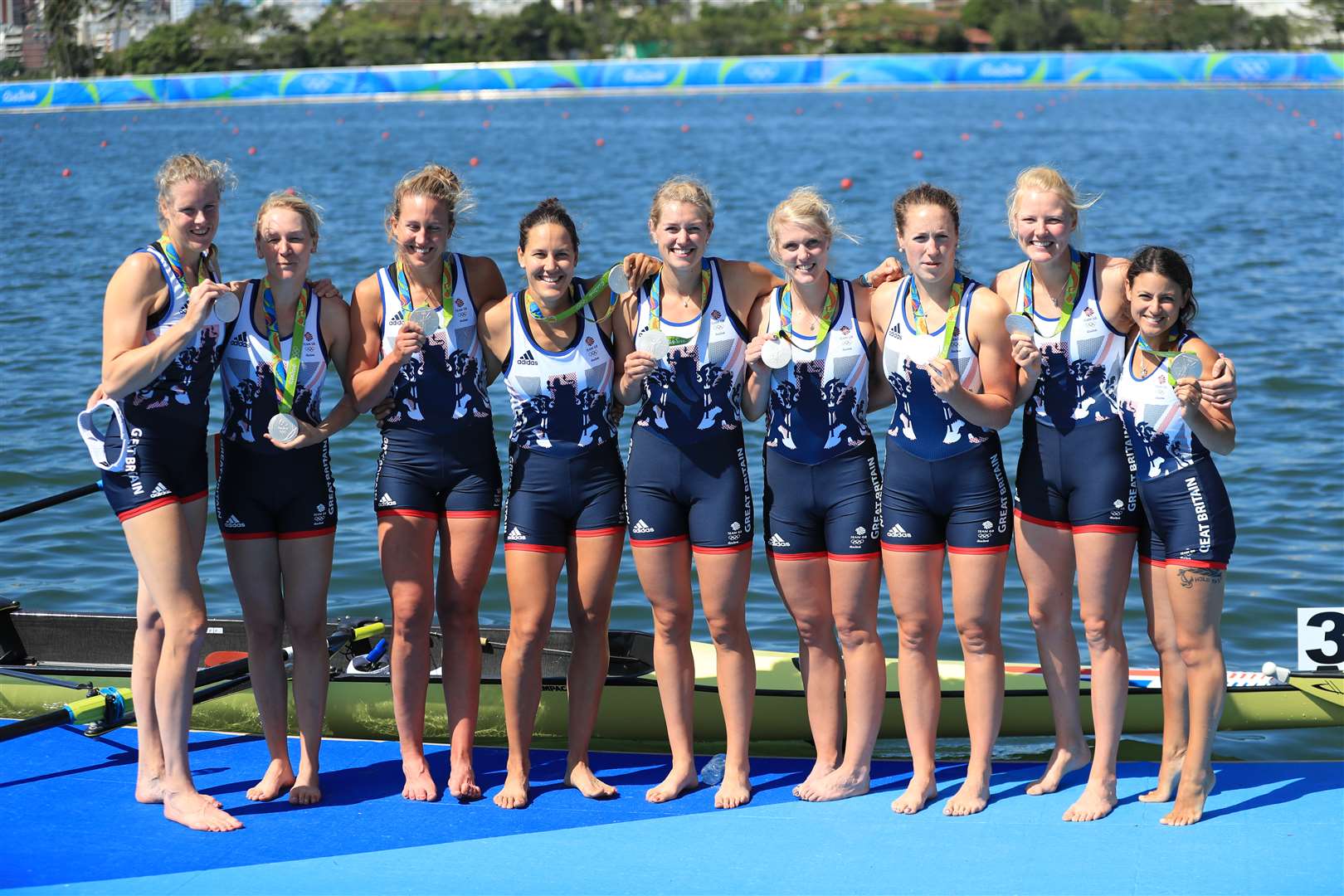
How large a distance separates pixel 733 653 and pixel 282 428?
5.12 feet

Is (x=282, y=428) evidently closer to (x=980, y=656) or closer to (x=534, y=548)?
(x=534, y=548)

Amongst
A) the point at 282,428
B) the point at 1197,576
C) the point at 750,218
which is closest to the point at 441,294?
the point at 282,428

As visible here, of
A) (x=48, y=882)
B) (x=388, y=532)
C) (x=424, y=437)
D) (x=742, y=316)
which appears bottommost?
(x=48, y=882)

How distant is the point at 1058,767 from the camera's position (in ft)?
15.4

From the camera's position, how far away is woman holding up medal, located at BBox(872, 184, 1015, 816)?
14.3 ft

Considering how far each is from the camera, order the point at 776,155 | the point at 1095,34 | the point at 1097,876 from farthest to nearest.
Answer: the point at 1095,34
the point at 776,155
the point at 1097,876

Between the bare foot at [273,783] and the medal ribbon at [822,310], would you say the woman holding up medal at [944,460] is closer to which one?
the medal ribbon at [822,310]

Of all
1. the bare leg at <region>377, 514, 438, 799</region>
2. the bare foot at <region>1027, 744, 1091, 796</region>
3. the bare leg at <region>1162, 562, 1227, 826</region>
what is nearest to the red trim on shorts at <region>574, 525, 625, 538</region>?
the bare leg at <region>377, 514, 438, 799</region>

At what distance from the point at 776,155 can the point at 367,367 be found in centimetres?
2777

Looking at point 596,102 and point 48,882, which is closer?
point 48,882

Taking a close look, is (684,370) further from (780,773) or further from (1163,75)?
(1163,75)


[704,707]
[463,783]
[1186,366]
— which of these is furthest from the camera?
[704,707]

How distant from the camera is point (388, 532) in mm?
4590

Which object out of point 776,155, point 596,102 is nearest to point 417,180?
point 776,155
